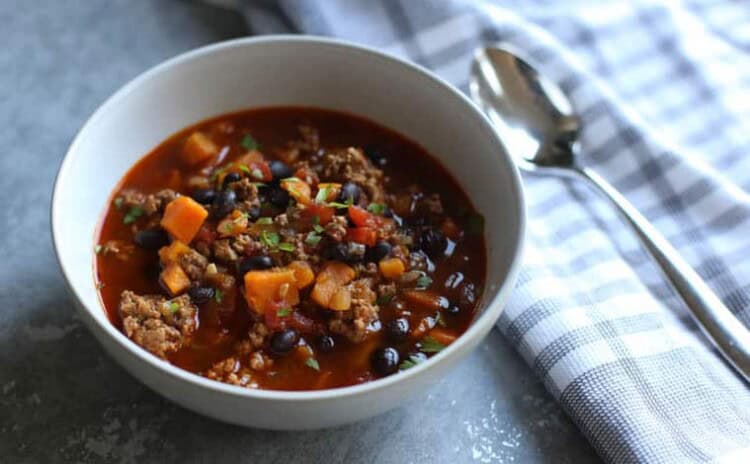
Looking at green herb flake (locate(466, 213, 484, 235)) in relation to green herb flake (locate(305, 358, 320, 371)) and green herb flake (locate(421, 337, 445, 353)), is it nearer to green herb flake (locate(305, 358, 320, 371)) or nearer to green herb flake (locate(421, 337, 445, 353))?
green herb flake (locate(421, 337, 445, 353))

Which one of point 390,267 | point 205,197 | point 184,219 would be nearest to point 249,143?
point 205,197

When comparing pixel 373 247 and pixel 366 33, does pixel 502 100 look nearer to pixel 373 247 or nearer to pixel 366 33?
pixel 366 33

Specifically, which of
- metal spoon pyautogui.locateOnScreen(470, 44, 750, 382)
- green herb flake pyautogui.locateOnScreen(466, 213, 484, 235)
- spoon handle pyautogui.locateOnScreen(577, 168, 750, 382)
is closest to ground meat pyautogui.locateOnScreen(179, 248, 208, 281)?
green herb flake pyautogui.locateOnScreen(466, 213, 484, 235)

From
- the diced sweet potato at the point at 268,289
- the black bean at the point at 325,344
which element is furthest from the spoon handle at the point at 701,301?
the diced sweet potato at the point at 268,289

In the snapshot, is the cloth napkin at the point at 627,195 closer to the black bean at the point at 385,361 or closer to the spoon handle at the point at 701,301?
the spoon handle at the point at 701,301

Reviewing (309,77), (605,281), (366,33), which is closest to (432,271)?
(605,281)

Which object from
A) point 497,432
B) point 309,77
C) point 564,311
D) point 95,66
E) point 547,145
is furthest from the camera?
point 95,66

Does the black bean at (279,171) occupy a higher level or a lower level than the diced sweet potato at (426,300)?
higher
